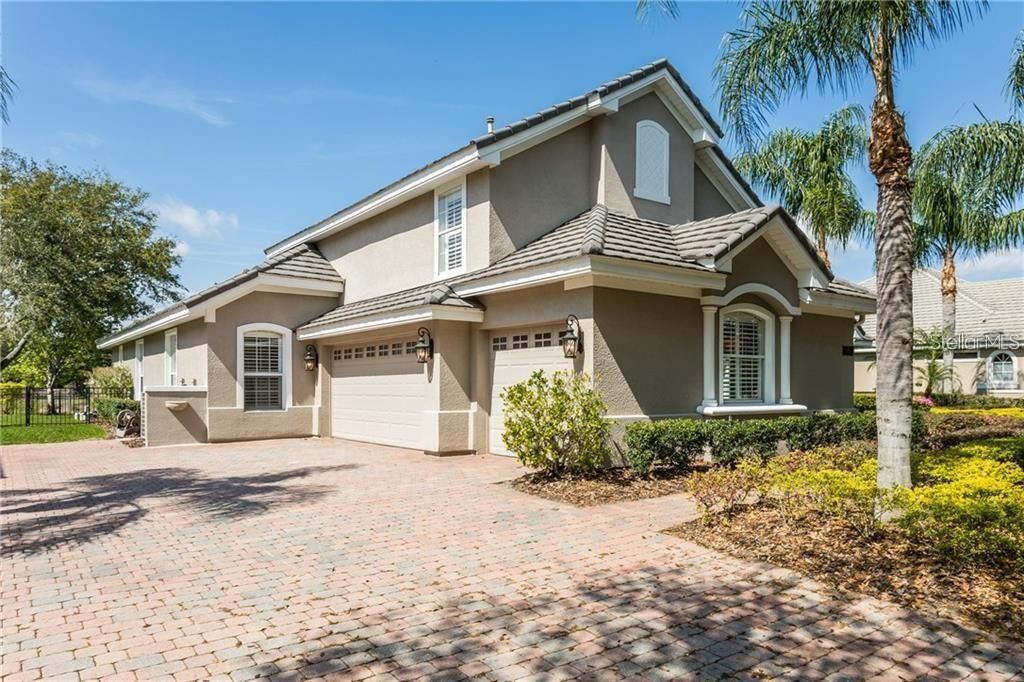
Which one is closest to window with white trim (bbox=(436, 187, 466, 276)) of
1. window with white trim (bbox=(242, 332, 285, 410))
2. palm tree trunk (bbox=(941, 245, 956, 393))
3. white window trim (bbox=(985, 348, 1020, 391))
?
window with white trim (bbox=(242, 332, 285, 410))

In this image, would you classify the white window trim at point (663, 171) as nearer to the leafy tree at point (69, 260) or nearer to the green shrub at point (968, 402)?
the green shrub at point (968, 402)

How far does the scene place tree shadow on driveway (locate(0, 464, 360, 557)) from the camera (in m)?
7.48

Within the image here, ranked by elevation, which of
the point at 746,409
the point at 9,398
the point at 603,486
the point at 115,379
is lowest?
the point at 603,486

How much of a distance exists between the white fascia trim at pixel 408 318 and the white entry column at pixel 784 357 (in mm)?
6554

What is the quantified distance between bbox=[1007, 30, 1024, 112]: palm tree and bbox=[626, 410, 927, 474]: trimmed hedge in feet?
22.7

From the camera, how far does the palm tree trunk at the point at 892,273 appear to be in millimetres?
6914

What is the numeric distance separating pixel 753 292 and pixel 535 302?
14.9ft

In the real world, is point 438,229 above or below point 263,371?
above

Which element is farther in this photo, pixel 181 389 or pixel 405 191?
pixel 181 389

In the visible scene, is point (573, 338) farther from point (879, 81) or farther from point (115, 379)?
point (115, 379)

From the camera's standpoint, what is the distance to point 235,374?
16.5 m

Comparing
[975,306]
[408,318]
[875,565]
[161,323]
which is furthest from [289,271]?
[975,306]

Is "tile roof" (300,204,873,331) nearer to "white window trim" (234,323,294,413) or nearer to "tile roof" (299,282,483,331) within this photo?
"tile roof" (299,282,483,331)

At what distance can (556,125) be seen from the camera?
14.0 meters
